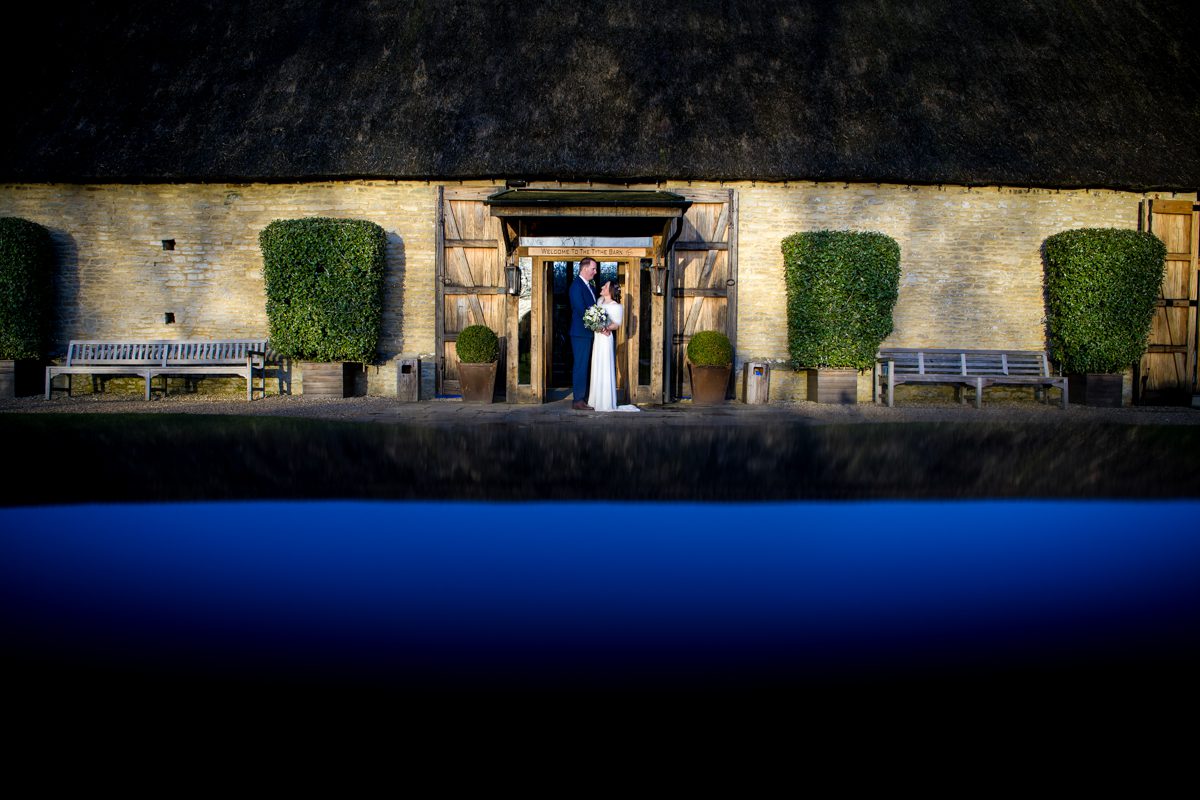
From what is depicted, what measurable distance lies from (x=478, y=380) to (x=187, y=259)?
19.5ft

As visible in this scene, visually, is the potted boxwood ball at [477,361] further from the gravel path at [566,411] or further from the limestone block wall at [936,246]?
the limestone block wall at [936,246]

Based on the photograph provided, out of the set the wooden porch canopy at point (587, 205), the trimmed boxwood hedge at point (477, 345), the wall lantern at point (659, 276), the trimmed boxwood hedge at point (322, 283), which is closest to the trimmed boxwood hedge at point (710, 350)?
the wall lantern at point (659, 276)

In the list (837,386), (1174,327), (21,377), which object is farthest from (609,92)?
(21,377)

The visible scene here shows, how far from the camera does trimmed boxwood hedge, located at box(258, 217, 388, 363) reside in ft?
42.0

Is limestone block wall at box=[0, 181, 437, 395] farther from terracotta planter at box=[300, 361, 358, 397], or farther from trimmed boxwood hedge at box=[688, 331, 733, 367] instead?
trimmed boxwood hedge at box=[688, 331, 733, 367]

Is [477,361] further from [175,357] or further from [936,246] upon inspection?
[936,246]

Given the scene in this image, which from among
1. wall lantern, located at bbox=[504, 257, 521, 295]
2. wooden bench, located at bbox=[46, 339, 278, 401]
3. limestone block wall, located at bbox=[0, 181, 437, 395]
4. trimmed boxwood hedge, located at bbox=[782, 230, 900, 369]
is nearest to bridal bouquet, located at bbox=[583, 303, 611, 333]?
wall lantern, located at bbox=[504, 257, 521, 295]

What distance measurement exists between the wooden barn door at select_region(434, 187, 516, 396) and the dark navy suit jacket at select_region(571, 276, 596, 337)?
154 centimetres

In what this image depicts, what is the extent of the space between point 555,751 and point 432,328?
1221cm

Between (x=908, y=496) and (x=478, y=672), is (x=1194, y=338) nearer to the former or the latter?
(x=908, y=496)

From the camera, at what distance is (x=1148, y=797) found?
5.78 ft

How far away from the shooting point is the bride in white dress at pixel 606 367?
37.1 feet

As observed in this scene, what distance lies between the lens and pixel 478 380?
1238 cm

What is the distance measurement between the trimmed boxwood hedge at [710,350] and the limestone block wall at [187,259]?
4.70m
